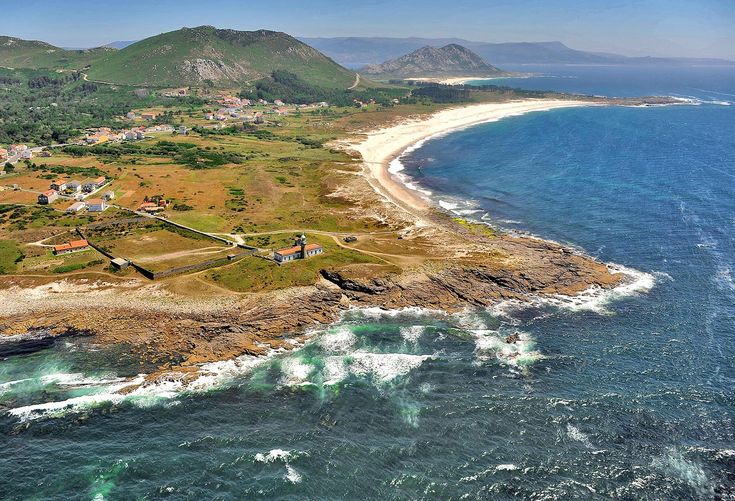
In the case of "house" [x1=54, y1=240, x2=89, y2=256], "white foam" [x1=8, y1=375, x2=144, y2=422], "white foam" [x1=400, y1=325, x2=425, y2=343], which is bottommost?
"white foam" [x1=8, y1=375, x2=144, y2=422]

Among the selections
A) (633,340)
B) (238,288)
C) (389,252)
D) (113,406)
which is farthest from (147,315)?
(633,340)

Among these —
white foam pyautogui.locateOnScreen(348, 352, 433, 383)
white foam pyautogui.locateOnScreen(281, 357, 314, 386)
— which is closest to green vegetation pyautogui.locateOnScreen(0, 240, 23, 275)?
white foam pyautogui.locateOnScreen(281, 357, 314, 386)

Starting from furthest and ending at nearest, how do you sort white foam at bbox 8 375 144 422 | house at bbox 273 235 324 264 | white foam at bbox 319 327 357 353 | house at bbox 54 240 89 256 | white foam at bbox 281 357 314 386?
1. house at bbox 54 240 89 256
2. house at bbox 273 235 324 264
3. white foam at bbox 319 327 357 353
4. white foam at bbox 281 357 314 386
5. white foam at bbox 8 375 144 422

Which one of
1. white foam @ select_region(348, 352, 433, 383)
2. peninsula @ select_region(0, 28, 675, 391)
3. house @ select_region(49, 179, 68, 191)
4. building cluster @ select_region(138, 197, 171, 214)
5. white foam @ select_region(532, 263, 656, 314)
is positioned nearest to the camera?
white foam @ select_region(348, 352, 433, 383)

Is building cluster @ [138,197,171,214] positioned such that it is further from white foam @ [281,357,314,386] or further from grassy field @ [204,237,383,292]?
white foam @ [281,357,314,386]

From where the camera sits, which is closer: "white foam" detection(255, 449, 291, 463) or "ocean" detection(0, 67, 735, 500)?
"ocean" detection(0, 67, 735, 500)

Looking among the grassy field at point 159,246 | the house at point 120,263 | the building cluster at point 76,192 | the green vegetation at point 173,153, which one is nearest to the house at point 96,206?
the building cluster at point 76,192

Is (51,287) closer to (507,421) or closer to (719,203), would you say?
(507,421)

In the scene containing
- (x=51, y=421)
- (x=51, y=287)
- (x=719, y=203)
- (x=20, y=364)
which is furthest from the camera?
(x=719, y=203)
